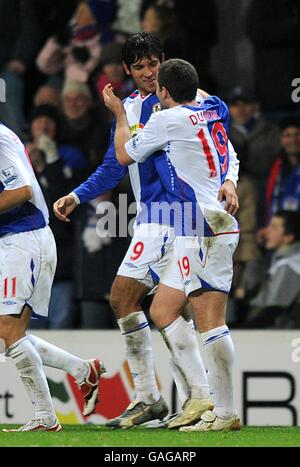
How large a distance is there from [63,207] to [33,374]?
3.72 ft

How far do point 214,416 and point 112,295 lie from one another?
110cm

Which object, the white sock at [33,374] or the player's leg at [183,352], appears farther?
the player's leg at [183,352]

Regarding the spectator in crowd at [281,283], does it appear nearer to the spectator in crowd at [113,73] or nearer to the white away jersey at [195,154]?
the spectator in crowd at [113,73]

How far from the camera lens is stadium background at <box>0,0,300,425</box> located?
412 inches

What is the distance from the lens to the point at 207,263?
739 cm

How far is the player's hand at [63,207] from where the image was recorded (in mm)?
8047

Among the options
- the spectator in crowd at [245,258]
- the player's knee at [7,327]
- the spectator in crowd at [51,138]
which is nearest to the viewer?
the player's knee at [7,327]

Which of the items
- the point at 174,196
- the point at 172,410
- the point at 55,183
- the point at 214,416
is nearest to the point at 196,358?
the point at 214,416

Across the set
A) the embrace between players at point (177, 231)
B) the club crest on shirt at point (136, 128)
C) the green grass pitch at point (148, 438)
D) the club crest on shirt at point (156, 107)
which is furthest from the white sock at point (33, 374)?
the club crest on shirt at point (156, 107)

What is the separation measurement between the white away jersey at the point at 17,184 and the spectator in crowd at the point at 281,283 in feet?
10.2

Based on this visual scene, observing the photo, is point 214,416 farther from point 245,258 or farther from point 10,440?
point 245,258

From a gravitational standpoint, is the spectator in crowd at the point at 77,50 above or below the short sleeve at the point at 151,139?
above

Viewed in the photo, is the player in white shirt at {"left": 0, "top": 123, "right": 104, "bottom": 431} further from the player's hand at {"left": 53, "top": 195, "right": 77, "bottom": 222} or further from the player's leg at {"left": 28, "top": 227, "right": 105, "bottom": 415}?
the player's hand at {"left": 53, "top": 195, "right": 77, "bottom": 222}

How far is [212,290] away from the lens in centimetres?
737
